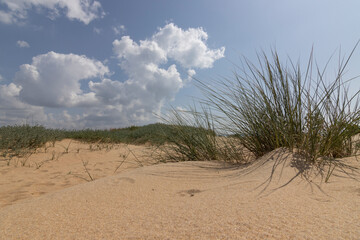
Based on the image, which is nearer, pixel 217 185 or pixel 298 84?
pixel 217 185

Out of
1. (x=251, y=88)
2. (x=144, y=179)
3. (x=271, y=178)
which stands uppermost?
(x=251, y=88)

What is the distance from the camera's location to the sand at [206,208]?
0.96 metres

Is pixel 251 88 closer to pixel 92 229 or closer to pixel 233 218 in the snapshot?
pixel 233 218

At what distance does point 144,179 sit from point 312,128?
1.84 meters

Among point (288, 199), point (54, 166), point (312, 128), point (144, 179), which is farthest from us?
point (54, 166)

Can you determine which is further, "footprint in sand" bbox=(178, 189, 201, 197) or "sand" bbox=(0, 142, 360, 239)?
"footprint in sand" bbox=(178, 189, 201, 197)

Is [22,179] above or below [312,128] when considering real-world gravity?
below

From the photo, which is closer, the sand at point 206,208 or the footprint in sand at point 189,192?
the sand at point 206,208

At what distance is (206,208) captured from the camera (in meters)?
1.25

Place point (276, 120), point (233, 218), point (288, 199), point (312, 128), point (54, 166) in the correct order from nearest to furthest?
point (233, 218) < point (288, 199) < point (312, 128) < point (276, 120) < point (54, 166)

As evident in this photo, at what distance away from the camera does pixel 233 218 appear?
1.05 metres

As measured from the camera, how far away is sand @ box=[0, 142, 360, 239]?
38.0 inches

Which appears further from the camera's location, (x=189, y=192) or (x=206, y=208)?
(x=189, y=192)

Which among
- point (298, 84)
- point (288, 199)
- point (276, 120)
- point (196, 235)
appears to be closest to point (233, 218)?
point (196, 235)
